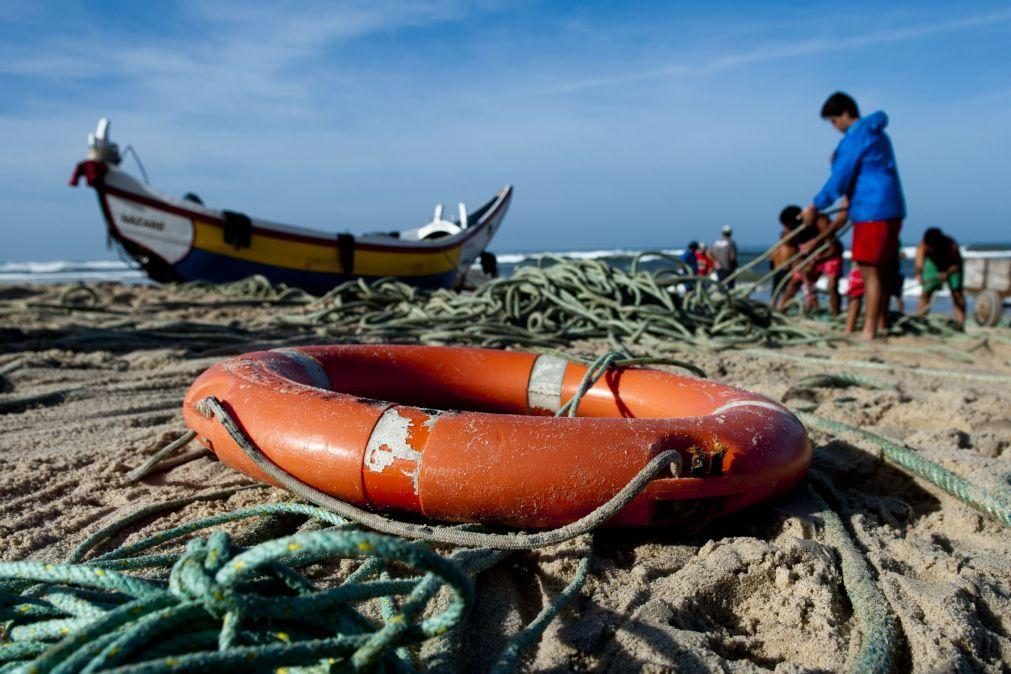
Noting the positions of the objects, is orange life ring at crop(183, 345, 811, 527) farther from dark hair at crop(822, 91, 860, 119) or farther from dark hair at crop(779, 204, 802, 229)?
dark hair at crop(779, 204, 802, 229)

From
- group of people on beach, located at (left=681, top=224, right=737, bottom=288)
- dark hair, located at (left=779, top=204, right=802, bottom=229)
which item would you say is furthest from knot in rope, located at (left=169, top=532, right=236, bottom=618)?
group of people on beach, located at (left=681, top=224, right=737, bottom=288)

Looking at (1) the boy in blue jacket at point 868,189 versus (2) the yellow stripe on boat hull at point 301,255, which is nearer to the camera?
(1) the boy in blue jacket at point 868,189

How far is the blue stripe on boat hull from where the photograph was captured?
7852 millimetres

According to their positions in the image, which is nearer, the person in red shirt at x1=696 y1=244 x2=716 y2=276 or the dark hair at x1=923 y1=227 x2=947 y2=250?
the dark hair at x1=923 y1=227 x2=947 y2=250

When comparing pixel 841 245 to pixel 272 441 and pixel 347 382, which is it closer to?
pixel 347 382

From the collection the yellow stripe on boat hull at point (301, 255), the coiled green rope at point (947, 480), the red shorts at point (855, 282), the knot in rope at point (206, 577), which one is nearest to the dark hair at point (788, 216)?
the red shorts at point (855, 282)

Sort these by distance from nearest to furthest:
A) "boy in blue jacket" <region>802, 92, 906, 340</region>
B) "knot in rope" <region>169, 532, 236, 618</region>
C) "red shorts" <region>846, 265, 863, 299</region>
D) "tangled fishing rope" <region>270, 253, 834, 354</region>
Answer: "knot in rope" <region>169, 532, 236, 618</region> < "tangled fishing rope" <region>270, 253, 834, 354</region> < "boy in blue jacket" <region>802, 92, 906, 340</region> < "red shorts" <region>846, 265, 863, 299</region>

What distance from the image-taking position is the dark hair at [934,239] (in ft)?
23.7

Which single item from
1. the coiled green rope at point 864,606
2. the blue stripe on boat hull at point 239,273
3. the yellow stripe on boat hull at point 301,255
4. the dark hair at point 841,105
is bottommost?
the coiled green rope at point 864,606

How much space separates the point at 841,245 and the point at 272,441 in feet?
22.5

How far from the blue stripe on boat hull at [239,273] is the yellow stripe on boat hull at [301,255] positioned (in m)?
0.05

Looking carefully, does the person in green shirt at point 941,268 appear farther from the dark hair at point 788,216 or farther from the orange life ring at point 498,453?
the orange life ring at point 498,453

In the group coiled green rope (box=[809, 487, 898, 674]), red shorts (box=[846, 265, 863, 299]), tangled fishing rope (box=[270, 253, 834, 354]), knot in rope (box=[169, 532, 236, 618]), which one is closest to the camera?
knot in rope (box=[169, 532, 236, 618])

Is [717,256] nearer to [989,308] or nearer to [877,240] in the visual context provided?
[989,308]
